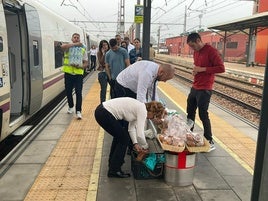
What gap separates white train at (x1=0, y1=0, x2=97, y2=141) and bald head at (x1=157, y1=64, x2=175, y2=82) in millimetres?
2355

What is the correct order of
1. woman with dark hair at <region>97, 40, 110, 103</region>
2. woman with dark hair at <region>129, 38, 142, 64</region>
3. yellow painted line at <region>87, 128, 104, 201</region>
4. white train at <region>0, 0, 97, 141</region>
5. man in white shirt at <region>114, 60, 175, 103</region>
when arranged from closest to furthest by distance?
yellow painted line at <region>87, 128, 104, 201</region> < man in white shirt at <region>114, 60, 175, 103</region> < white train at <region>0, 0, 97, 141</region> < woman with dark hair at <region>97, 40, 110, 103</region> < woman with dark hair at <region>129, 38, 142, 64</region>

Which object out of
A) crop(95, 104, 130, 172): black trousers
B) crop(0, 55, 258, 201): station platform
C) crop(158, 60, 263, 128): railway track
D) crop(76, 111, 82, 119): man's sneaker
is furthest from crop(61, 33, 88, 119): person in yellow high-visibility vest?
crop(158, 60, 263, 128): railway track

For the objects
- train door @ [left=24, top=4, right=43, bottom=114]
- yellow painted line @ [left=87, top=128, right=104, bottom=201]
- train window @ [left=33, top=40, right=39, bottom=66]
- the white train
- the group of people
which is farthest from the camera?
train window @ [left=33, top=40, right=39, bottom=66]

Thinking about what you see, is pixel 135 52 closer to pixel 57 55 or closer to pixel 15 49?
pixel 57 55

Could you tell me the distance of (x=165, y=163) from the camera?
4512 mm

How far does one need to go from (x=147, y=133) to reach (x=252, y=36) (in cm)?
2685

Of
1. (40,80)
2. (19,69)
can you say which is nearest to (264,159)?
(19,69)

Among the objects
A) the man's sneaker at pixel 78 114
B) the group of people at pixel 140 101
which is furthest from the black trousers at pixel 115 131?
the man's sneaker at pixel 78 114

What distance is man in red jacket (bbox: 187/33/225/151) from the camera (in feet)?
17.9

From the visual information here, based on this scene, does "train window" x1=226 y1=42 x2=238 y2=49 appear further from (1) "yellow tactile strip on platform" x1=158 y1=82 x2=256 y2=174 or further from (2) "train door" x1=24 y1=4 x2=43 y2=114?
(2) "train door" x1=24 y1=4 x2=43 y2=114

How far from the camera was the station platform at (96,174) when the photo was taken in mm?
4160

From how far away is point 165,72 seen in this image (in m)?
4.37

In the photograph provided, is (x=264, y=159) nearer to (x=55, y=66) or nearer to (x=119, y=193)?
(x=119, y=193)

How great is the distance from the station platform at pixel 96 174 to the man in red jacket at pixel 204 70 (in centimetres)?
79
